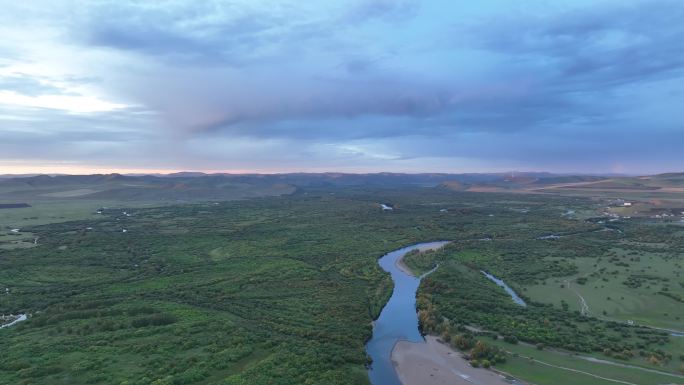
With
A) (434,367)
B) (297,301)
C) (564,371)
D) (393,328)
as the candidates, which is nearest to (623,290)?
(564,371)

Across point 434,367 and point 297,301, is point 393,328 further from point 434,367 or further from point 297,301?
point 297,301

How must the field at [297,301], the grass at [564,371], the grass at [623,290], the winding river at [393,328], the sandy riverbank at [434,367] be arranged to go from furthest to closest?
the grass at [623,290], the winding river at [393,328], the field at [297,301], the sandy riverbank at [434,367], the grass at [564,371]

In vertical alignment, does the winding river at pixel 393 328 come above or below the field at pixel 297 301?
below

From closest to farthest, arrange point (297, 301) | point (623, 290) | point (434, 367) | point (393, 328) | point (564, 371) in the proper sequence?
point (564, 371) → point (434, 367) → point (393, 328) → point (297, 301) → point (623, 290)

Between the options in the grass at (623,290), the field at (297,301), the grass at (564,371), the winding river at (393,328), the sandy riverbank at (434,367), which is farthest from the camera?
the grass at (623,290)

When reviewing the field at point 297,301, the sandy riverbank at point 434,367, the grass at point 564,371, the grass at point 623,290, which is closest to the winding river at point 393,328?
the sandy riverbank at point 434,367

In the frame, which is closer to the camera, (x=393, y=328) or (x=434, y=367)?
(x=434, y=367)

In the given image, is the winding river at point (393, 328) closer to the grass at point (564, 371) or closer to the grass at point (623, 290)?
the grass at point (564, 371)
